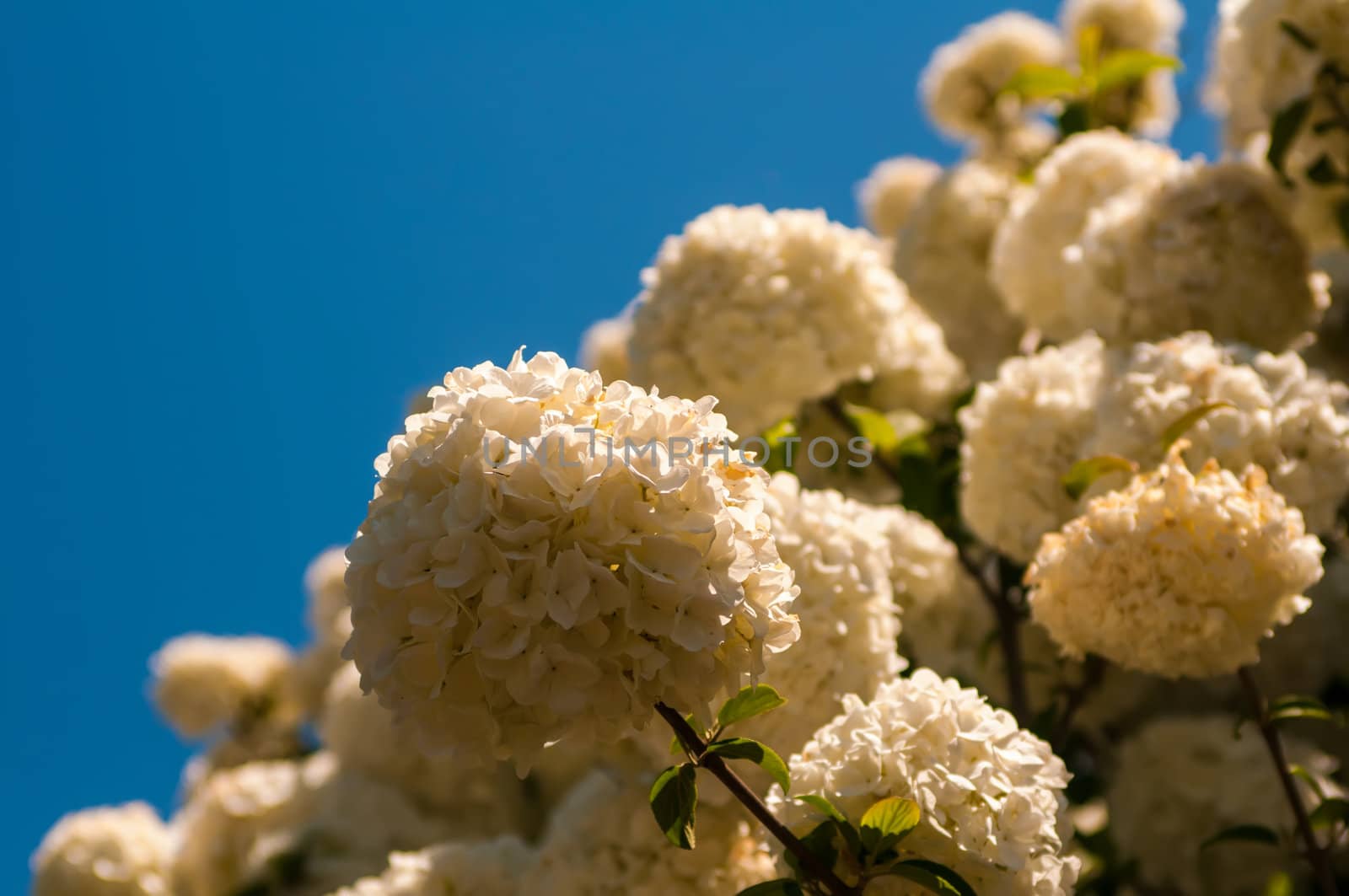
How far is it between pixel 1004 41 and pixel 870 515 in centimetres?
263

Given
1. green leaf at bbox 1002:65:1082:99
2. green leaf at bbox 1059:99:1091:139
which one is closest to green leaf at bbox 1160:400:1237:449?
green leaf at bbox 1002:65:1082:99

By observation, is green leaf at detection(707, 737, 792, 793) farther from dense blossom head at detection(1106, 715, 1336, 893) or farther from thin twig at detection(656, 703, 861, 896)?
dense blossom head at detection(1106, 715, 1336, 893)

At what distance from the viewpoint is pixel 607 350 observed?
4.23m

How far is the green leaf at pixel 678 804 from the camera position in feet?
4.06

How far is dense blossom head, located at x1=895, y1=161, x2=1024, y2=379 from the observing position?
3.35 m

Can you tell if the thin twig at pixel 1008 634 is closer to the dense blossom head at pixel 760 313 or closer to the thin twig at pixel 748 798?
the dense blossom head at pixel 760 313

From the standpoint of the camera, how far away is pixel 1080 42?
10.3ft

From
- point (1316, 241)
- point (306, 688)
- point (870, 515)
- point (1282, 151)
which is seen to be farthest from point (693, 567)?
point (306, 688)

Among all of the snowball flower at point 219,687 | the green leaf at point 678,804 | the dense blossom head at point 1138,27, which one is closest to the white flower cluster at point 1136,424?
the green leaf at point 678,804

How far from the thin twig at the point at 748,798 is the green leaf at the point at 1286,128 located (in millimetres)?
1784

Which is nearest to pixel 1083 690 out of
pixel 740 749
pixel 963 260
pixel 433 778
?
pixel 740 749

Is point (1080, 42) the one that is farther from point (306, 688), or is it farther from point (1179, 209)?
point (306, 688)

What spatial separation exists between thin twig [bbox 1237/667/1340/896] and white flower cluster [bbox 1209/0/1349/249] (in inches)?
48.4

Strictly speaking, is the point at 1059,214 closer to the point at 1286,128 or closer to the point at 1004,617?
the point at 1286,128
